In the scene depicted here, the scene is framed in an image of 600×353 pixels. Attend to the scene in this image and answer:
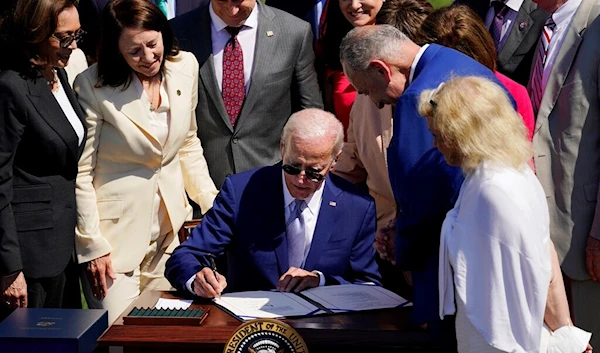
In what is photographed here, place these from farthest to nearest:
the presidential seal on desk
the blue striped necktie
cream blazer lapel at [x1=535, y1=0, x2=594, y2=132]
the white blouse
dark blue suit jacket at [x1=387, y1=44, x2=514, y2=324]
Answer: cream blazer lapel at [x1=535, y1=0, x2=594, y2=132]
the blue striped necktie
dark blue suit jacket at [x1=387, y1=44, x2=514, y2=324]
the presidential seal on desk
the white blouse

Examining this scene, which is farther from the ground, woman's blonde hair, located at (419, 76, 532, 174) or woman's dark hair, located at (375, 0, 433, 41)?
woman's dark hair, located at (375, 0, 433, 41)

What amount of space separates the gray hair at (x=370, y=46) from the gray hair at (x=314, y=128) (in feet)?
1.10

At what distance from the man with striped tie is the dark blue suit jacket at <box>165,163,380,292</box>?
2.76 feet

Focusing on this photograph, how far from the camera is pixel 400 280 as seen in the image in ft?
14.9

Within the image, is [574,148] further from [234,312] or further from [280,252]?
[234,312]

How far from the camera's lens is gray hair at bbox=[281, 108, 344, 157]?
3.99m

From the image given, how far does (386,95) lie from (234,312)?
968 mm

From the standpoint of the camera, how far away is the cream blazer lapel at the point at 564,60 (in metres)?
4.35

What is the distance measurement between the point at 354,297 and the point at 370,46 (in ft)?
3.05

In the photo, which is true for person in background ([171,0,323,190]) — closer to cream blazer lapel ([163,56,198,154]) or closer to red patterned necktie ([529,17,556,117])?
cream blazer lapel ([163,56,198,154])

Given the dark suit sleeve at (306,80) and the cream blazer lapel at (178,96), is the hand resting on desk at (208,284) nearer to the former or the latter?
the cream blazer lapel at (178,96)

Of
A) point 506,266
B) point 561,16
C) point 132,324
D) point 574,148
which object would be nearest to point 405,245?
point 506,266

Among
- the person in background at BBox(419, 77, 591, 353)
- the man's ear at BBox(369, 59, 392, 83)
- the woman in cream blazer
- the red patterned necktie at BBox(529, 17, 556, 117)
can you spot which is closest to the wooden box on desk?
the woman in cream blazer

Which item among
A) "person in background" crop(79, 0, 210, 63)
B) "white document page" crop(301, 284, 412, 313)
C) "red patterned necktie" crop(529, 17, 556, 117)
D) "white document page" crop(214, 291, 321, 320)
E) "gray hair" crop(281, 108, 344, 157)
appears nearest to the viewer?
"white document page" crop(214, 291, 321, 320)
